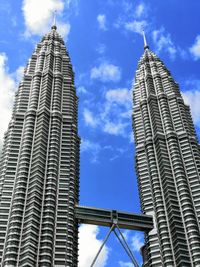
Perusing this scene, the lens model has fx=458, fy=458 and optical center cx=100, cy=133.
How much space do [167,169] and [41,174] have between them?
40152 millimetres

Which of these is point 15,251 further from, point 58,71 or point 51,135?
point 58,71

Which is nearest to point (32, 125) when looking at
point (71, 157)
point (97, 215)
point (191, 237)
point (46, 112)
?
point (46, 112)

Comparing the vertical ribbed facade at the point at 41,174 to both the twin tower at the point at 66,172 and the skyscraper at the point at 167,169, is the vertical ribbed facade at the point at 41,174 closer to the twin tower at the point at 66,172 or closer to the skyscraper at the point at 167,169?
the twin tower at the point at 66,172

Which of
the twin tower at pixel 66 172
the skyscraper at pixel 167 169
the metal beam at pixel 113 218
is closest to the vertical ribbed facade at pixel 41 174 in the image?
the twin tower at pixel 66 172

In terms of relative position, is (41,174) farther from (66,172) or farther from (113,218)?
(113,218)

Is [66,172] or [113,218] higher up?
[66,172]

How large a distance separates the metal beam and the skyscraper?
2.90 metres

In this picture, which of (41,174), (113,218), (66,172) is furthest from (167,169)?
(41,174)

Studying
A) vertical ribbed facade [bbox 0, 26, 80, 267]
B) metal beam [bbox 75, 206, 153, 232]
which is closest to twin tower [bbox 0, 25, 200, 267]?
vertical ribbed facade [bbox 0, 26, 80, 267]

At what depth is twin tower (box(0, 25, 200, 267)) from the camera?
119125 millimetres

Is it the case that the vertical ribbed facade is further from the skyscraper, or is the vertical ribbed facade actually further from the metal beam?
the skyscraper

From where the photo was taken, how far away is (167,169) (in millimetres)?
145375

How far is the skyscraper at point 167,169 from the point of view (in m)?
125

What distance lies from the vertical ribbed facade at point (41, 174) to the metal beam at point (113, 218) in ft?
14.0
